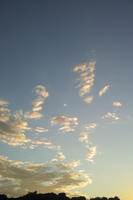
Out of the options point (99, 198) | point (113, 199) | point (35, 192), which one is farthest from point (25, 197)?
point (113, 199)

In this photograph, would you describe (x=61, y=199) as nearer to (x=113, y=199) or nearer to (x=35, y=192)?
(x=35, y=192)

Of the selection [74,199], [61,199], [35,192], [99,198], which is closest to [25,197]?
[35,192]

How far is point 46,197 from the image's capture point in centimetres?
5878

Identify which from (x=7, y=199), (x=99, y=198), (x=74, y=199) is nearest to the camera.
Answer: (x=7, y=199)

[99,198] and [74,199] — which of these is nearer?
[74,199]

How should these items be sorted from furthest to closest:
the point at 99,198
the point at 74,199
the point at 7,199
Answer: the point at 99,198, the point at 74,199, the point at 7,199

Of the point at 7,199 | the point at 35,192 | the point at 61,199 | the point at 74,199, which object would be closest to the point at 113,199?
the point at 74,199

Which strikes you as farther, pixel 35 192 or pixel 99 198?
pixel 99 198

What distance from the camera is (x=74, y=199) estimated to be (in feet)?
207

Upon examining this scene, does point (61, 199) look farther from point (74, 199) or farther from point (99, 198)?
point (99, 198)

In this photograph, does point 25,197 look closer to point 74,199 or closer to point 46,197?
point 46,197

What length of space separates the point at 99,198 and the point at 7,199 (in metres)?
23.2

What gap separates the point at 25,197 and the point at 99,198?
19862 mm

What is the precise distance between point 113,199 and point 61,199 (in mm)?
17205
